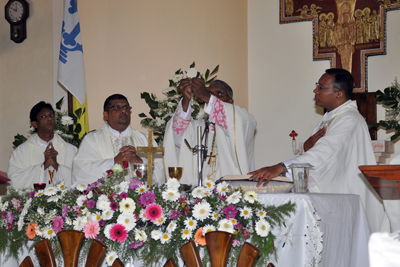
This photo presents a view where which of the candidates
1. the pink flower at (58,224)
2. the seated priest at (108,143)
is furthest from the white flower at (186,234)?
the seated priest at (108,143)

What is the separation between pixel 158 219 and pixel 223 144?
2.19 metres

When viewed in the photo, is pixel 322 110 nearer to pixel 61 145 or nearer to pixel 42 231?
pixel 61 145

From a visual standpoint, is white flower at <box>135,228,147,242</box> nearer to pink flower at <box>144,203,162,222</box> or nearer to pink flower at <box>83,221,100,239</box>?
pink flower at <box>144,203,162,222</box>

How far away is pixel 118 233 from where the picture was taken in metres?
2.58

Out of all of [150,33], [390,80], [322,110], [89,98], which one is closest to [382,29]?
[390,80]

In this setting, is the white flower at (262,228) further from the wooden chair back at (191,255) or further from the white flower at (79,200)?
the white flower at (79,200)

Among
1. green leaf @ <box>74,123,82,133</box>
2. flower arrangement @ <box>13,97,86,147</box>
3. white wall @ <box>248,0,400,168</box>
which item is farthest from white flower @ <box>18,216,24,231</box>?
white wall @ <box>248,0,400,168</box>

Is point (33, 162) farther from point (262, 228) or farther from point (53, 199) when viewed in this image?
point (262, 228)

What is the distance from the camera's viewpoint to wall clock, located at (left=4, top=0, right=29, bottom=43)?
7074mm

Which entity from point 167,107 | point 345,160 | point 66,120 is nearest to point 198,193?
point 345,160

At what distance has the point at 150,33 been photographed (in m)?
6.74

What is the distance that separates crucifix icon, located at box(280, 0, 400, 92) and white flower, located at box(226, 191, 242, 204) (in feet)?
16.3

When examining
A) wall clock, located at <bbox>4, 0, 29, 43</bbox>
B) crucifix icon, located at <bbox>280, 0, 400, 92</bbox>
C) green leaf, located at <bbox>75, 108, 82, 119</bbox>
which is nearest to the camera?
green leaf, located at <bbox>75, 108, 82, 119</bbox>

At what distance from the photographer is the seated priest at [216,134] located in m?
4.46
